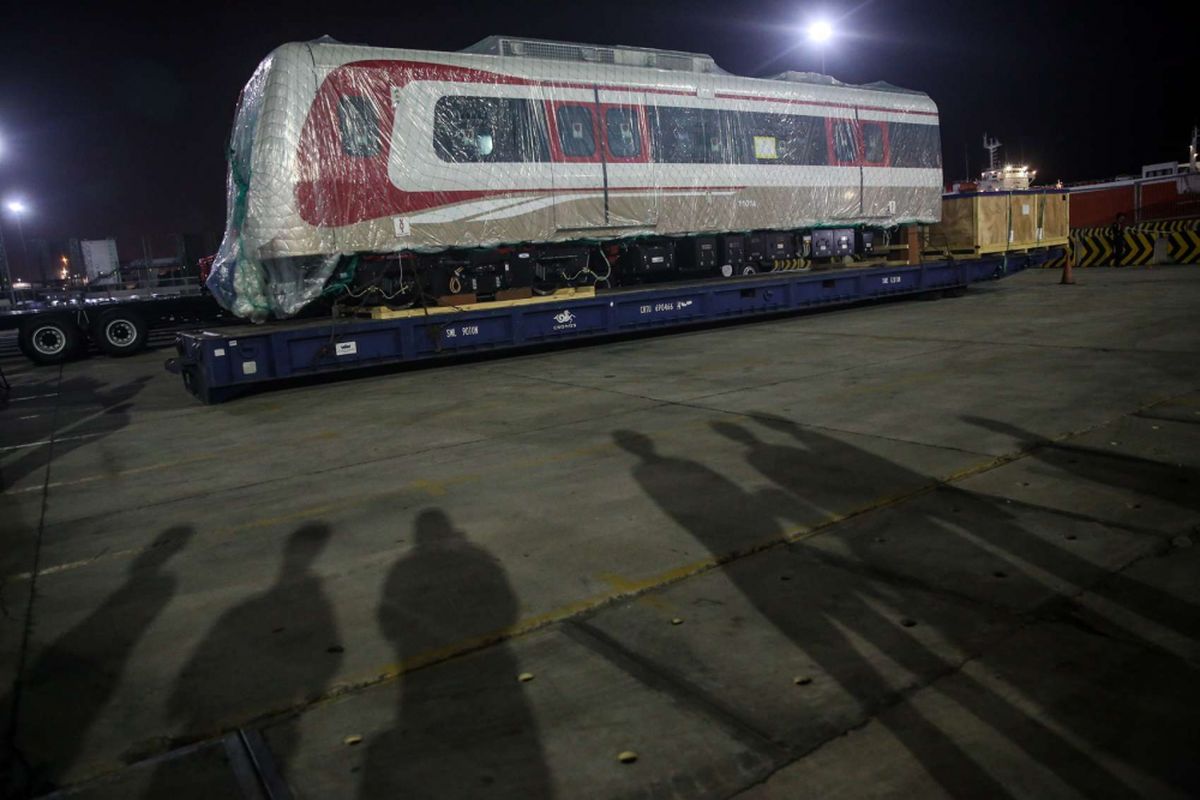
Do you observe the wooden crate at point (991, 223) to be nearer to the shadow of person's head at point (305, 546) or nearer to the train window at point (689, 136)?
the train window at point (689, 136)

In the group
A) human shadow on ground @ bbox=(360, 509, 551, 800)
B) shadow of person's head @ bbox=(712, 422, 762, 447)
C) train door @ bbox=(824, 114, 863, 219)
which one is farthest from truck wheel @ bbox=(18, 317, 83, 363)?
human shadow on ground @ bbox=(360, 509, 551, 800)

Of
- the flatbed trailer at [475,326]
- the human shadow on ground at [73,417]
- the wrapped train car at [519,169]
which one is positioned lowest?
the human shadow on ground at [73,417]

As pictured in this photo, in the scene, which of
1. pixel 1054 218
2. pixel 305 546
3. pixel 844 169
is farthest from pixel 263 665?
pixel 1054 218

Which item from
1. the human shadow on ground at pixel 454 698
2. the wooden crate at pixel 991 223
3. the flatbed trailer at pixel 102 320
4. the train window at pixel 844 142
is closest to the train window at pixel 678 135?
the train window at pixel 844 142

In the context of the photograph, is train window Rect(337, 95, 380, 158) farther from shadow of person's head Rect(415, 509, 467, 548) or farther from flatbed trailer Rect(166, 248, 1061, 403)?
shadow of person's head Rect(415, 509, 467, 548)

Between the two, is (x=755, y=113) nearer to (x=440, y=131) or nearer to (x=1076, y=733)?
(x=440, y=131)

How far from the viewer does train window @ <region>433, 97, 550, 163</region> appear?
437 inches

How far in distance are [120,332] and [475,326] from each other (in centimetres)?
954

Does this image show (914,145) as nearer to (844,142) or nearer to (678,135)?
(844,142)

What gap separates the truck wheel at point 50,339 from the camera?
15.8 meters

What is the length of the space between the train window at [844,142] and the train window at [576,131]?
556 centimetres

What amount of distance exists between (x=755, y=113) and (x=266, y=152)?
8.21 m

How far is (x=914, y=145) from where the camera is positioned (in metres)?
17.1

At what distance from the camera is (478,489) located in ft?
18.7
